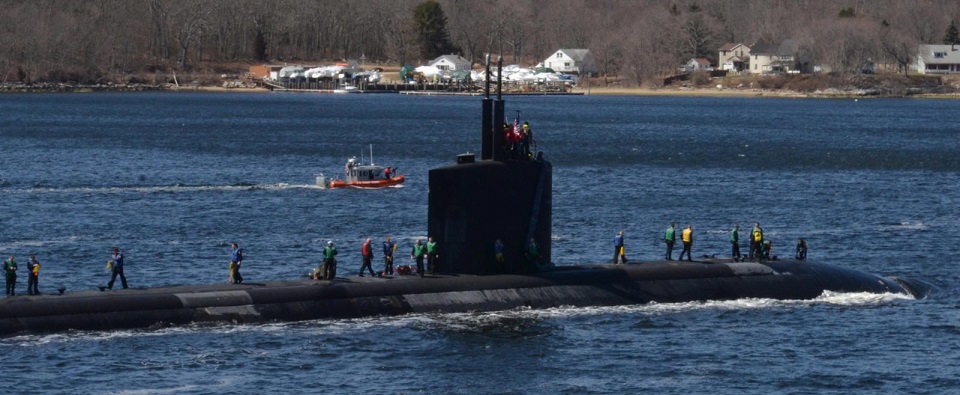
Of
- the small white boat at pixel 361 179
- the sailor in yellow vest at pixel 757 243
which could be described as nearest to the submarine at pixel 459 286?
the sailor in yellow vest at pixel 757 243

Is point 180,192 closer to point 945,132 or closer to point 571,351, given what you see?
point 571,351

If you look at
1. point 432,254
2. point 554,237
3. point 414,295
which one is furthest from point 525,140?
point 554,237

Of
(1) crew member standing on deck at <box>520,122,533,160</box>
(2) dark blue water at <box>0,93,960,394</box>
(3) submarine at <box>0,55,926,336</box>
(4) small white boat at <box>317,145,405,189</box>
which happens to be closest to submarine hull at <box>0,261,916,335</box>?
(3) submarine at <box>0,55,926,336</box>

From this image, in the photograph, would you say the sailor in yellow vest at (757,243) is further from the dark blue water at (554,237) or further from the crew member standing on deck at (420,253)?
the crew member standing on deck at (420,253)

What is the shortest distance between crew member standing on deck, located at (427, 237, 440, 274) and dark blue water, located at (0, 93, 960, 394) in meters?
1.59

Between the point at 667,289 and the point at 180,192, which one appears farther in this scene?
the point at 180,192

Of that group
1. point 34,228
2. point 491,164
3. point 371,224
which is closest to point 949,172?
point 371,224

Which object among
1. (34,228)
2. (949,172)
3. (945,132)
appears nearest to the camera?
(34,228)

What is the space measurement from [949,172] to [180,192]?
4652 cm

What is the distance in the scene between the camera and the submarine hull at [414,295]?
3186 centimetres

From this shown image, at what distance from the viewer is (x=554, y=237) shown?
2184 inches

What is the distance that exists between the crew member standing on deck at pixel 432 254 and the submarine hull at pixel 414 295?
36 cm

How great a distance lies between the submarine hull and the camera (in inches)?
1254

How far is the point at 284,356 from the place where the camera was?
32.0m
